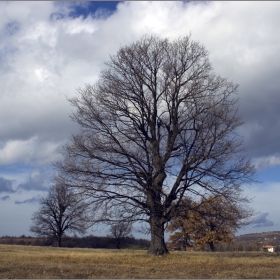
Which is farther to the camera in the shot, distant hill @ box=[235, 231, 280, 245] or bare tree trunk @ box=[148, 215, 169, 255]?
distant hill @ box=[235, 231, 280, 245]

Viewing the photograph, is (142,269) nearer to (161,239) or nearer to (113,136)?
(161,239)

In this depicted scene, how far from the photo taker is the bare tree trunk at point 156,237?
20.5 metres

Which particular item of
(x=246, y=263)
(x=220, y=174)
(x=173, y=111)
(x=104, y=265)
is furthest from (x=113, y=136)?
(x=246, y=263)

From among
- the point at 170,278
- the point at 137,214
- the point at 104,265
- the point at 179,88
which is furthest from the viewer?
the point at 179,88

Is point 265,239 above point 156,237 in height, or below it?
below

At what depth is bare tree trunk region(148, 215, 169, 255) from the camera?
2047cm

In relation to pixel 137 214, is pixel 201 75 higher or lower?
higher

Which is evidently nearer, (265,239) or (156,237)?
(156,237)

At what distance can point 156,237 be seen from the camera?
68.0 feet

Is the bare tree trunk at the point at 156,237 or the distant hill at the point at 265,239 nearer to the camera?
the bare tree trunk at the point at 156,237

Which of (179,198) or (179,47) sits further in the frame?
(179,47)

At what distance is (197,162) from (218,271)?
283 inches

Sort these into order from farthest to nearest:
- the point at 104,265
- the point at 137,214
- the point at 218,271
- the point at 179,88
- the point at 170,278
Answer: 1. the point at 179,88
2. the point at 137,214
3. the point at 104,265
4. the point at 218,271
5. the point at 170,278

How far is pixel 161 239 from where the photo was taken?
20734mm
